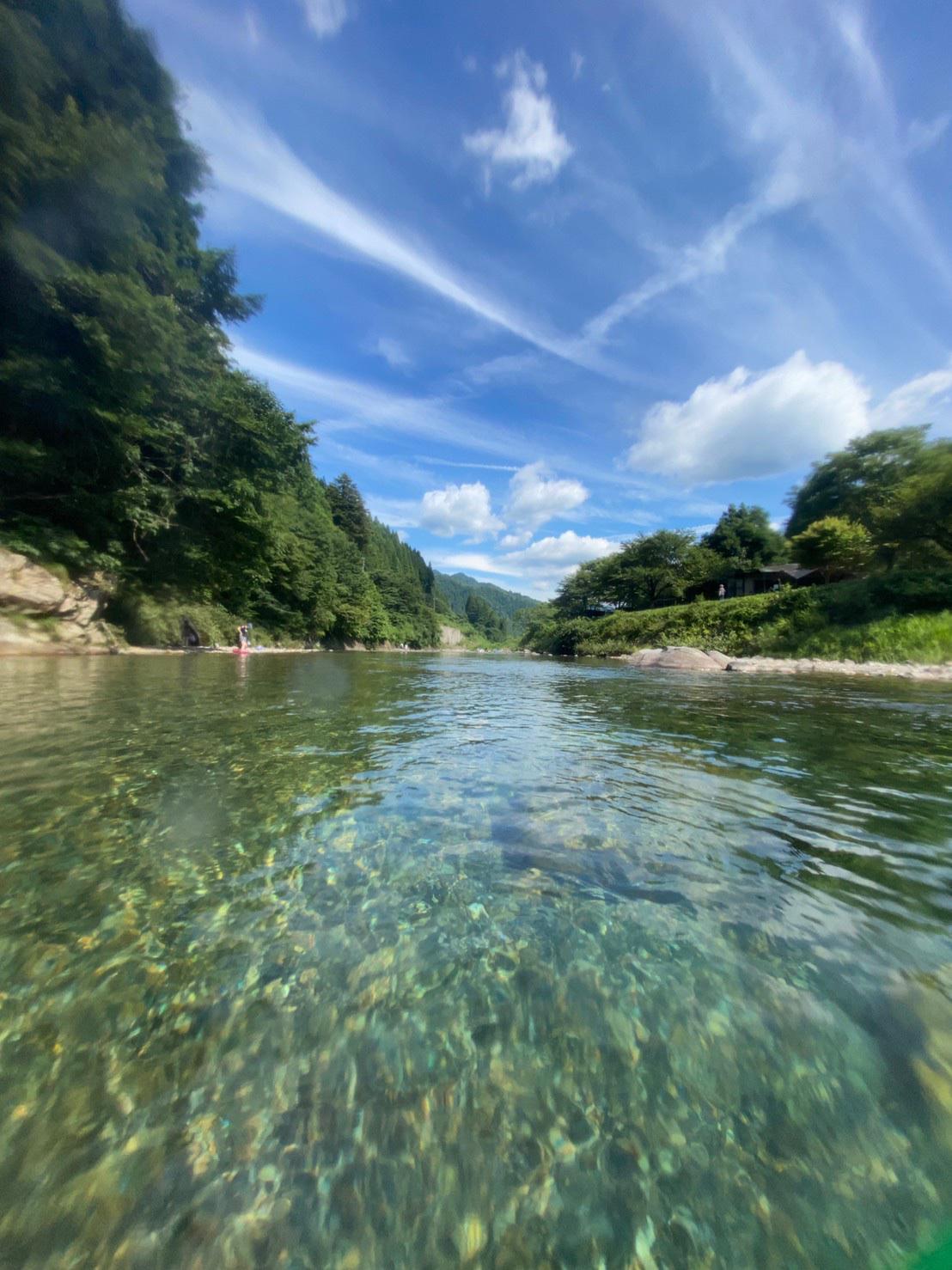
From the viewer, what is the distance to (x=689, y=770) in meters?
5.12

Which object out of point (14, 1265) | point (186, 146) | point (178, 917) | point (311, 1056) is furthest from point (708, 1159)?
point (186, 146)

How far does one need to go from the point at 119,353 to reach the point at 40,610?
9.19 metres

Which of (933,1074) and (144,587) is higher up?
(144,587)

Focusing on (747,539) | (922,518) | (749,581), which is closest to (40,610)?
(922,518)

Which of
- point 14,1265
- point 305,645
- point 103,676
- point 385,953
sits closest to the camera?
point 14,1265

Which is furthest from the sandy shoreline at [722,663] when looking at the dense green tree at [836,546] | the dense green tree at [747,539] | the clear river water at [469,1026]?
the dense green tree at [747,539]

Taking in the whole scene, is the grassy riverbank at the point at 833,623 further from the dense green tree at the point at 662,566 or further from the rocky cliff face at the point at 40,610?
the rocky cliff face at the point at 40,610

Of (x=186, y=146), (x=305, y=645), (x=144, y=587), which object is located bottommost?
(x=305, y=645)

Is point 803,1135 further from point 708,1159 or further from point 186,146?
point 186,146

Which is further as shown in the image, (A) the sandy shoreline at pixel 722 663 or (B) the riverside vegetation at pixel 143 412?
(A) the sandy shoreline at pixel 722 663

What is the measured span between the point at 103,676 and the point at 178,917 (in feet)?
38.1

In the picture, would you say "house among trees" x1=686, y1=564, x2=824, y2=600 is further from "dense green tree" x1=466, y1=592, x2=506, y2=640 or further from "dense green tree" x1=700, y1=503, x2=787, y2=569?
"dense green tree" x1=466, y1=592, x2=506, y2=640

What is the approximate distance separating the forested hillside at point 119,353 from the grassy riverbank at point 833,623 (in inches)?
1133

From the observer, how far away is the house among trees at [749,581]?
52.1 m
